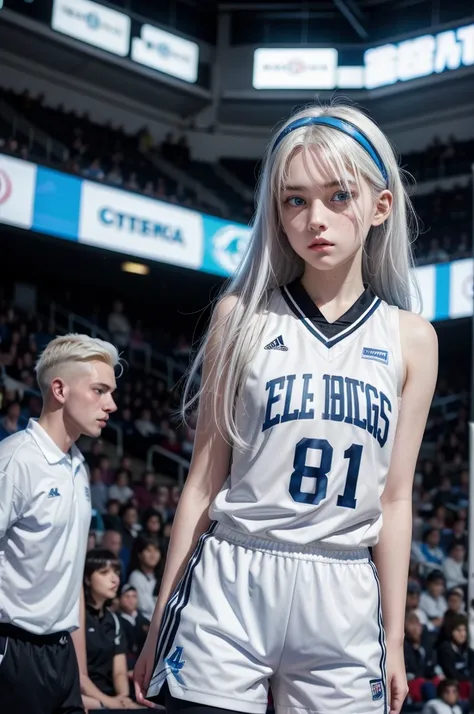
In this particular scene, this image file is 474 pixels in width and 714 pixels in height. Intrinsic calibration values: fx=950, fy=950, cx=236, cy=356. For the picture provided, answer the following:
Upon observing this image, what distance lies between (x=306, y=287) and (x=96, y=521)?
8124mm

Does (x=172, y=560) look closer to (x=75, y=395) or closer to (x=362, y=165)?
(x=362, y=165)

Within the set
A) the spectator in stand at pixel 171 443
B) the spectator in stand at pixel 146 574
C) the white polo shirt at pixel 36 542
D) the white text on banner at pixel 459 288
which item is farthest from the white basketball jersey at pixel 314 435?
the white text on banner at pixel 459 288

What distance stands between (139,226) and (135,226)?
3.1 inches

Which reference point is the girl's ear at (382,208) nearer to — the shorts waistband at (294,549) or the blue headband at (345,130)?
the blue headband at (345,130)

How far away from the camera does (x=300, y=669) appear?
177 centimetres

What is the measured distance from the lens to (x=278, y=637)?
1.76 meters

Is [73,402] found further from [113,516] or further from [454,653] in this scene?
[454,653]

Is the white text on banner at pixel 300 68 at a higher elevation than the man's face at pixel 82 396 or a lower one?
higher

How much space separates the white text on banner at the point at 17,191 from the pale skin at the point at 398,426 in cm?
1130

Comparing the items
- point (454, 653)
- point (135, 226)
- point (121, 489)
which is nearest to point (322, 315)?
point (454, 653)

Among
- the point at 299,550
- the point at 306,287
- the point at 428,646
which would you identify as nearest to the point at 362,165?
the point at 306,287

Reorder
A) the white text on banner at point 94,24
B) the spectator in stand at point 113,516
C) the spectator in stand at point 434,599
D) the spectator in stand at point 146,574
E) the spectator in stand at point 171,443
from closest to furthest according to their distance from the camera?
the spectator in stand at point 146,574, the spectator in stand at point 113,516, the spectator in stand at point 434,599, the spectator in stand at point 171,443, the white text on banner at point 94,24

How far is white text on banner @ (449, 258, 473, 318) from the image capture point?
1502 cm

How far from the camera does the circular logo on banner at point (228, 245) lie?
625 inches
